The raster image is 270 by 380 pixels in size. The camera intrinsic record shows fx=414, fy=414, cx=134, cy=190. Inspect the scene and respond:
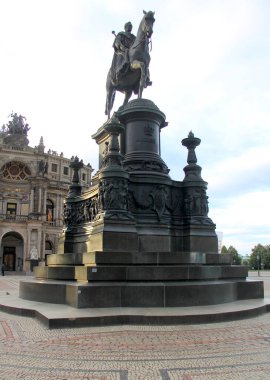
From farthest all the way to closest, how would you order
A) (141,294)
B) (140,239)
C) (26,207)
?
(26,207), (140,239), (141,294)

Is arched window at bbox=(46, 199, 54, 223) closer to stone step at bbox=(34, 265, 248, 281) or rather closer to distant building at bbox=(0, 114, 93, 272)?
distant building at bbox=(0, 114, 93, 272)

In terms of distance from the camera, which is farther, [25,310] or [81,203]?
[81,203]

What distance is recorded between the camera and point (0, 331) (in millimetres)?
7039

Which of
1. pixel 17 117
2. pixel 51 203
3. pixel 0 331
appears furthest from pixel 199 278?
pixel 17 117

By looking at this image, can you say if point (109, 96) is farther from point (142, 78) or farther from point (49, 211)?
point (49, 211)

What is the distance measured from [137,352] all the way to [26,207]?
231 feet

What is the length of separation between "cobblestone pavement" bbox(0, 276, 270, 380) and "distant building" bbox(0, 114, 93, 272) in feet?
211

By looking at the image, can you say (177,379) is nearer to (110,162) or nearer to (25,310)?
(25,310)

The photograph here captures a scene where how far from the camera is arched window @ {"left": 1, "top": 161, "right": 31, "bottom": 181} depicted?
242 ft

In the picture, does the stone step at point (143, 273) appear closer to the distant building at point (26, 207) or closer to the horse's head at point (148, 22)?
the horse's head at point (148, 22)

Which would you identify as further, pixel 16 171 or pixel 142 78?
pixel 16 171

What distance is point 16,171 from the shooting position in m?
74.9

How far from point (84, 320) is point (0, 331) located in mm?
1427

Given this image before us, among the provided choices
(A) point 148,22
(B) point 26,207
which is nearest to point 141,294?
(A) point 148,22
